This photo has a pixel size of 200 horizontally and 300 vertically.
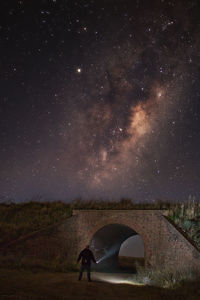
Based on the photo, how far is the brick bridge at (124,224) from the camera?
13.4 m

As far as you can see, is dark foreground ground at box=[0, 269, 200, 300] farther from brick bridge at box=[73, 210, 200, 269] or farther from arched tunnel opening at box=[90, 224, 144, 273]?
arched tunnel opening at box=[90, 224, 144, 273]

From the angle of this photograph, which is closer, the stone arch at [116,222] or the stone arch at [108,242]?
the stone arch at [116,222]

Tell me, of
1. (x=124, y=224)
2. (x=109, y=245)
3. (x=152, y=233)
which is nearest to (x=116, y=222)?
(x=124, y=224)

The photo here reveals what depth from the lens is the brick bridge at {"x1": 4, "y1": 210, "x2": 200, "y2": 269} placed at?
526 inches

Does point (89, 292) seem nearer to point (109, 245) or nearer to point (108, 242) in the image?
point (108, 242)

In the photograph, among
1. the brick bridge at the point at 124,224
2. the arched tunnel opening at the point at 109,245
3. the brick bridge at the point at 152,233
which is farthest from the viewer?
the arched tunnel opening at the point at 109,245

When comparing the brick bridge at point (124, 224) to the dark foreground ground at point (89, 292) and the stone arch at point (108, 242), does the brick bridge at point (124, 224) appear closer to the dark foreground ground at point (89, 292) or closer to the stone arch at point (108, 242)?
the stone arch at point (108, 242)

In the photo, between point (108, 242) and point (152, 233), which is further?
point (108, 242)

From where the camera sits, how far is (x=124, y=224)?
15609mm

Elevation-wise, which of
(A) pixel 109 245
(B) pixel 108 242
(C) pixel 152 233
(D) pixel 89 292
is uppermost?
(C) pixel 152 233

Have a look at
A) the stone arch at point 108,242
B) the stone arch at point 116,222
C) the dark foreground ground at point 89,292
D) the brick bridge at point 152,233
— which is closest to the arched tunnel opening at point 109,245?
the stone arch at point 108,242

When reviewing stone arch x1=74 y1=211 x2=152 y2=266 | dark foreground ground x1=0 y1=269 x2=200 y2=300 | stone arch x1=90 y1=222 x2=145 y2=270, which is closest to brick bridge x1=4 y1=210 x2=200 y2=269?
stone arch x1=74 y1=211 x2=152 y2=266

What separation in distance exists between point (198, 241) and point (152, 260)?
238cm

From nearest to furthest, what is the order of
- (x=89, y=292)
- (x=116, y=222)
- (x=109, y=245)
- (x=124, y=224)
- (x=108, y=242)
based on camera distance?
(x=89, y=292) < (x=124, y=224) < (x=116, y=222) < (x=108, y=242) < (x=109, y=245)
